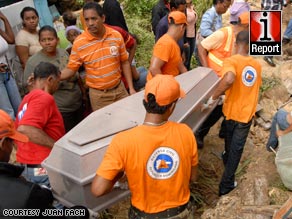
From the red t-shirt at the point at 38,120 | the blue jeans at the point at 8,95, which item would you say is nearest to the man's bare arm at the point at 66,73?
the red t-shirt at the point at 38,120

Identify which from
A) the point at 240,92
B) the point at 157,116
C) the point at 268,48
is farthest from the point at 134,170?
the point at 268,48

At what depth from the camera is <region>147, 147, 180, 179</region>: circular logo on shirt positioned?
2.01m

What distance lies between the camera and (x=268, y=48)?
6.64 meters

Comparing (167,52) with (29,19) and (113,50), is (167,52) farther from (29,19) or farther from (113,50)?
(29,19)

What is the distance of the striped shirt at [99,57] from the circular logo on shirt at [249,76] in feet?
3.97

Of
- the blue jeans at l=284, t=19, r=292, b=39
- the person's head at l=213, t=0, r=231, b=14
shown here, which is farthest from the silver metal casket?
the blue jeans at l=284, t=19, r=292, b=39

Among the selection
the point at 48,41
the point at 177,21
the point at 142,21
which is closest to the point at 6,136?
the point at 48,41

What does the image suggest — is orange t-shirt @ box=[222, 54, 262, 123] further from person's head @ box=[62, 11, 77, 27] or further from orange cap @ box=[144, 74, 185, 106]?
person's head @ box=[62, 11, 77, 27]

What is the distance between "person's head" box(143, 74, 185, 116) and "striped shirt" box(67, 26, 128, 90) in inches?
60.3

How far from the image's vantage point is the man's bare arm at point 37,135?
8.36ft

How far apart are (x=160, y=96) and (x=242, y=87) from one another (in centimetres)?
154

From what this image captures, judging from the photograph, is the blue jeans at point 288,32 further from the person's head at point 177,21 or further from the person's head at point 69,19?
the person's head at point 69,19

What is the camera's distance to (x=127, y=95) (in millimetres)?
3809

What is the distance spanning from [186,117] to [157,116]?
1348 mm
